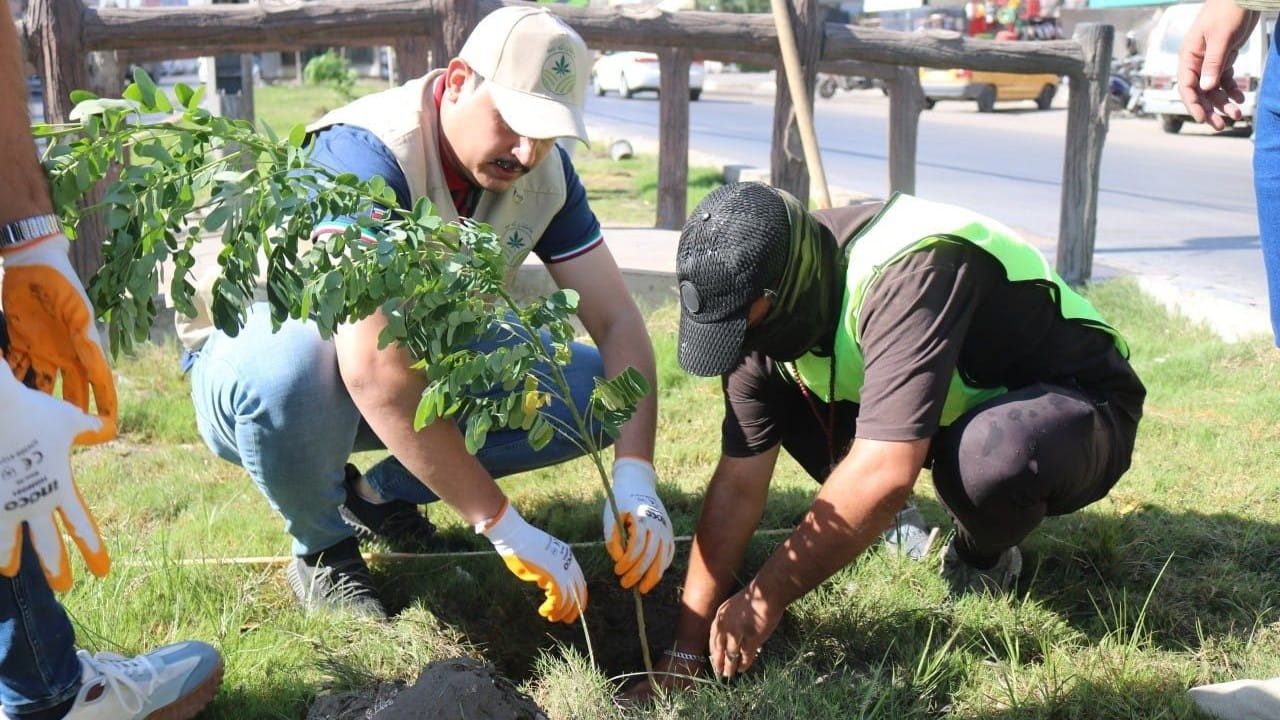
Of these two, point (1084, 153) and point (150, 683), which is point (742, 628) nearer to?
point (150, 683)

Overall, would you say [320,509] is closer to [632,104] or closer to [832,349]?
[832,349]

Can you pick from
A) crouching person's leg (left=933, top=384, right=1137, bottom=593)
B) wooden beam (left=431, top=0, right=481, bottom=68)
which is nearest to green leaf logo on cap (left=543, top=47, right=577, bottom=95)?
crouching person's leg (left=933, top=384, right=1137, bottom=593)

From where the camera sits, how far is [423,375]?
2371 millimetres

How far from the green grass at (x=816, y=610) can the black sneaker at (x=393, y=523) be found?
124 mm

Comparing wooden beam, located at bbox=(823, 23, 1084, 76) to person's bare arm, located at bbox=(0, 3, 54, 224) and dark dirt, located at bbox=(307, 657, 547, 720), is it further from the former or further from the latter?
person's bare arm, located at bbox=(0, 3, 54, 224)

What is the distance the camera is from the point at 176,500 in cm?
354

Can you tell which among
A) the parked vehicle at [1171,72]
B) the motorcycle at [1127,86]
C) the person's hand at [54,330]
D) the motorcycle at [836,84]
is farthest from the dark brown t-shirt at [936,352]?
the motorcycle at [836,84]

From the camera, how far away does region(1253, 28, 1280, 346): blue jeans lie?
2299mm

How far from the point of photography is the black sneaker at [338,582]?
2.77 m

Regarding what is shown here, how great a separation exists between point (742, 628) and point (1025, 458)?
660mm

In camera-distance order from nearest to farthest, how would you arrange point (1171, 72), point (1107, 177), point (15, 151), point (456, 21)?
1. point (15, 151)
2. point (456, 21)
3. point (1107, 177)
4. point (1171, 72)

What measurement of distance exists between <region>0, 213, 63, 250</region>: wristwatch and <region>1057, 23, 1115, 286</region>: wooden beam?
5.82 metres

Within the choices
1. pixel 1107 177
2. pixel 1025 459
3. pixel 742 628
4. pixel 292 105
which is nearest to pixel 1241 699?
pixel 1025 459

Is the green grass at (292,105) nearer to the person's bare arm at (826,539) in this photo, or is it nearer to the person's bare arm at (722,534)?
the person's bare arm at (722,534)
